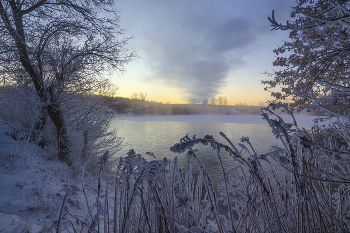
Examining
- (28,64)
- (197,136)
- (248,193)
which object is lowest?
(197,136)

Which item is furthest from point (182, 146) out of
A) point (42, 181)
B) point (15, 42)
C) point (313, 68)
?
point (313, 68)

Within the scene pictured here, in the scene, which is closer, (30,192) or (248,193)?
(248,193)

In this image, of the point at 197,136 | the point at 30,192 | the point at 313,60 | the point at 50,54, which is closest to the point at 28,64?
the point at 50,54

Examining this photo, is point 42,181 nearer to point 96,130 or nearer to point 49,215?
point 49,215

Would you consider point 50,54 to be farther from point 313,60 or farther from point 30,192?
point 313,60

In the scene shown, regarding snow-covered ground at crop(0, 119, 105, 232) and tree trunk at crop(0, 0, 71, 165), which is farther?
tree trunk at crop(0, 0, 71, 165)

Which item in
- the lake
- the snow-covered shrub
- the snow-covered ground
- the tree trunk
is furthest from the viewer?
the lake

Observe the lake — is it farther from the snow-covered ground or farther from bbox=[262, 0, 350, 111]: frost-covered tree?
bbox=[262, 0, 350, 111]: frost-covered tree

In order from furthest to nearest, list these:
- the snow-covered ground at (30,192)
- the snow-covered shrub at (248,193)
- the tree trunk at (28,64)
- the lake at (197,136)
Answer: the lake at (197,136) → the tree trunk at (28,64) → the snow-covered ground at (30,192) → the snow-covered shrub at (248,193)

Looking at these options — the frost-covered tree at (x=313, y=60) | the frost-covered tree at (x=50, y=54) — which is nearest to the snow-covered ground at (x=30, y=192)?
the frost-covered tree at (x=50, y=54)

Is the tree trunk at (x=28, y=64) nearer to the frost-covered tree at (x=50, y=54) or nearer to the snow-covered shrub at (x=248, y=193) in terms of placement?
the frost-covered tree at (x=50, y=54)

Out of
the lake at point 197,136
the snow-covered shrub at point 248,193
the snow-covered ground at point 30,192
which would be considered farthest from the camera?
the lake at point 197,136

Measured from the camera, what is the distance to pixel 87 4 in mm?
5328

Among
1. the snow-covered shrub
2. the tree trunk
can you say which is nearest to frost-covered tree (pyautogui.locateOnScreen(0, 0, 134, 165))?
the tree trunk
